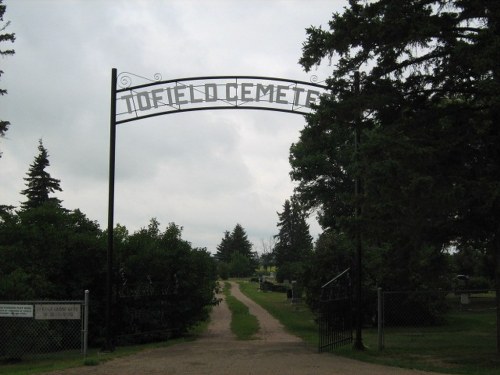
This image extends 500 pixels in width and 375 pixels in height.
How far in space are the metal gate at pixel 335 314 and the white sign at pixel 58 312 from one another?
16.9ft

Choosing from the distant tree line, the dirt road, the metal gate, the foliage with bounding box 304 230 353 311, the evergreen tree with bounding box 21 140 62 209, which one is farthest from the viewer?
the evergreen tree with bounding box 21 140 62 209

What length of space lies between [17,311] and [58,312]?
794mm

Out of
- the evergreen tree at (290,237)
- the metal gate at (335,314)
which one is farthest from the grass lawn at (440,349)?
the evergreen tree at (290,237)

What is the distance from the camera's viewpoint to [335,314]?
43.9 feet

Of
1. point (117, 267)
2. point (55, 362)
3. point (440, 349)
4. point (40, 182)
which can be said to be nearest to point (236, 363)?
point (55, 362)

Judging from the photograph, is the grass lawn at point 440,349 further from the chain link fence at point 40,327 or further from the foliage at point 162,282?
the chain link fence at point 40,327

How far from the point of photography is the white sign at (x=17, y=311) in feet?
36.7

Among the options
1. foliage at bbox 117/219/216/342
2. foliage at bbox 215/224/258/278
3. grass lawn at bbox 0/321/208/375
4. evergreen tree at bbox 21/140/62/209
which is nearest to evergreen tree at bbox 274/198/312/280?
foliage at bbox 215/224/258/278

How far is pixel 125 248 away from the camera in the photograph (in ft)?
56.4

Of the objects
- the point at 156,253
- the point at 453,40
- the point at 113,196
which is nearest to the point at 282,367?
the point at 113,196

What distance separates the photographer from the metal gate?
12.6m

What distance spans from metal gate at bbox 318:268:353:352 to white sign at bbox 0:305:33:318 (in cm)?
603

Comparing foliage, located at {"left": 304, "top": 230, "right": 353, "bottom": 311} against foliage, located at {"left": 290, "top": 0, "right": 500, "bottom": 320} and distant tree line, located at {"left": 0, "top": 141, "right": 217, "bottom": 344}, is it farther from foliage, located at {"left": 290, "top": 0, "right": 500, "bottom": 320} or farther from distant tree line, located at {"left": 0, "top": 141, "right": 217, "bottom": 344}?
foliage, located at {"left": 290, "top": 0, "right": 500, "bottom": 320}

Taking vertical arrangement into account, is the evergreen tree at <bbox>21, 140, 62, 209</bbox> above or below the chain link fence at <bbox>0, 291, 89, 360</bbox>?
above
